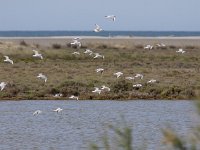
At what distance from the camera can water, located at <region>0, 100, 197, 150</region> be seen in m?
15.5

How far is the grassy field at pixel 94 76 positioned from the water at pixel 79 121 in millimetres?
802

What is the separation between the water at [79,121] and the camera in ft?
50.9

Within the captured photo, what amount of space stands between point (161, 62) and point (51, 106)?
11.2 meters

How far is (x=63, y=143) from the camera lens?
1538 centimetres

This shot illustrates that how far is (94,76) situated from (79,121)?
6956 mm

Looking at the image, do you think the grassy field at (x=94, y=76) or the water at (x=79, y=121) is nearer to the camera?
the water at (x=79, y=121)

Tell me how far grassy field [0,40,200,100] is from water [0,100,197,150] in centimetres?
80

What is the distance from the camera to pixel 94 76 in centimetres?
2548

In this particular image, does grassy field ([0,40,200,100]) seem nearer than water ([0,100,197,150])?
No

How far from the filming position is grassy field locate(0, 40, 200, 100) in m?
22.8

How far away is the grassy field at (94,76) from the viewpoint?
22.8 m

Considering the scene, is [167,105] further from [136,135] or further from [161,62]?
[161,62]

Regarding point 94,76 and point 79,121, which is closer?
point 79,121

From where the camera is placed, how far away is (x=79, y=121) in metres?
18.6
